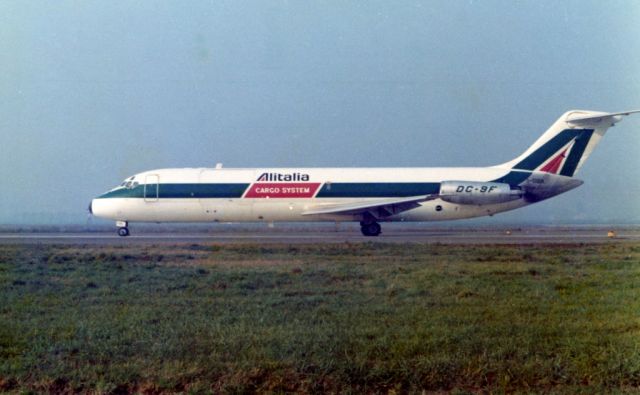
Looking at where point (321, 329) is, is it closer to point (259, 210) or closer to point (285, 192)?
point (285, 192)

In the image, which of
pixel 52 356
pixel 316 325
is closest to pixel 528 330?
pixel 316 325

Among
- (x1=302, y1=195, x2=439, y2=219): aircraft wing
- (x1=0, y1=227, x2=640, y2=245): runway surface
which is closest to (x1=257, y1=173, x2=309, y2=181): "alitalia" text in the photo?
(x1=302, y1=195, x2=439, y2=219): aircraft wing

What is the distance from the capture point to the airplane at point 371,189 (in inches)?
1230

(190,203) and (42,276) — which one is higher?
(190,203)

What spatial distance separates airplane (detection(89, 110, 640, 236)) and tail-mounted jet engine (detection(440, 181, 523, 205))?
0.05m

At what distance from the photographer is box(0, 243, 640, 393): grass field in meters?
6.71

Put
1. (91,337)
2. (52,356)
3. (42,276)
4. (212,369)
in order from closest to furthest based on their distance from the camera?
(212,369) → (52,356) → (91,337) → (42,276)

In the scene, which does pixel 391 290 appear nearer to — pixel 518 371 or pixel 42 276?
pixel 518 371

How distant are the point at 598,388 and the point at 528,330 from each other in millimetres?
2156

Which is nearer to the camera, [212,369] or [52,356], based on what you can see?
[212,369]

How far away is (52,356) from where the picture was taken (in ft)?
24.2

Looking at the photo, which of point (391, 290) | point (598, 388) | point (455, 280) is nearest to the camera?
point (598, 388)

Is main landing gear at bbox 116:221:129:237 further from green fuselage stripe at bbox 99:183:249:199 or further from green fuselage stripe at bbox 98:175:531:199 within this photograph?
green fuselage stripe at bbox 99:183:249:199

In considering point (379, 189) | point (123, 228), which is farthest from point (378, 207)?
point (123, 228)
